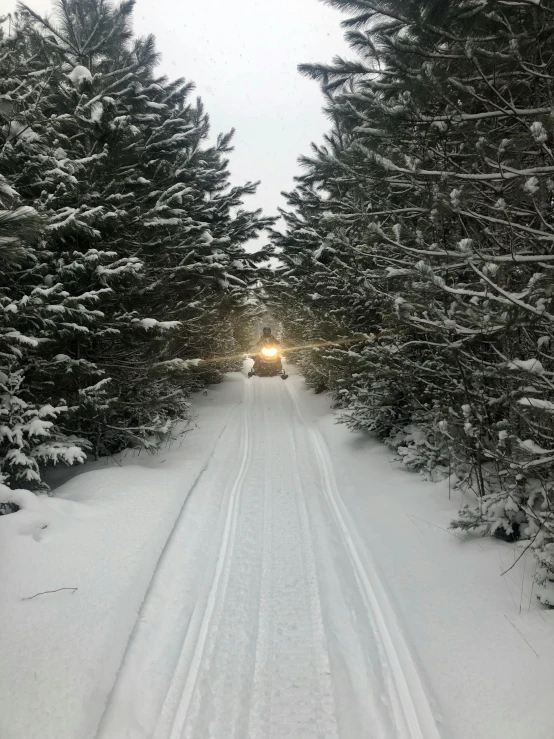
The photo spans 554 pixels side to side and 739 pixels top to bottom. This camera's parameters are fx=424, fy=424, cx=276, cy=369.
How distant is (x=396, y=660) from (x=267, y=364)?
66.3 ft

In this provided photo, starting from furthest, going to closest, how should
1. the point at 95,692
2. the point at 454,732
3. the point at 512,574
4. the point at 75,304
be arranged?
the point at 75,304 < the point at 512,574 < the point at 95,692 < the point at 454,732

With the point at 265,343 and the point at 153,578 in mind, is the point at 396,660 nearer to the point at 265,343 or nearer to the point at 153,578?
the point at 153,578

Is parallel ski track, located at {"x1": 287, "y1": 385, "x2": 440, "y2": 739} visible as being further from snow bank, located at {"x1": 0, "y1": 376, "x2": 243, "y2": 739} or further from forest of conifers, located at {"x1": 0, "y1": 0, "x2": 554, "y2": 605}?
snow bank, located at {"x1": 0, "y1": 376, "x2": 243, "y2": 739}

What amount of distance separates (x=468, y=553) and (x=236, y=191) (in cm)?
1461

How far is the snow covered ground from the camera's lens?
311cm

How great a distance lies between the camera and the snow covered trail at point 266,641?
3.13 meters

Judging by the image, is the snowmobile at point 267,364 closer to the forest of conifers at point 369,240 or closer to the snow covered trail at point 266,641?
the forest of conifers at point 369,240

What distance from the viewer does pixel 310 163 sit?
816 cm

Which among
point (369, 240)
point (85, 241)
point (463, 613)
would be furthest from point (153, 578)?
point (85, 241)

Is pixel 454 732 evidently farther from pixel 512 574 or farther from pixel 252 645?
pixel 512 574

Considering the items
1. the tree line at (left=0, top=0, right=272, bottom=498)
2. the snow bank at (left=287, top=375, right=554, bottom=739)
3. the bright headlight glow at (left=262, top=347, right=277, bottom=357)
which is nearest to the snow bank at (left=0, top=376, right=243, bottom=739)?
the tree line at (left=0, top=0, right=272, bottom=498)

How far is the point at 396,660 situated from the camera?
12.1 ft

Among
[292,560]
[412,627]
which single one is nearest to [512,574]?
[412,627]

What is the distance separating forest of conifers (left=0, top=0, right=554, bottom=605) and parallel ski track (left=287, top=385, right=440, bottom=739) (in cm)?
145
